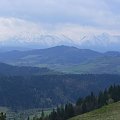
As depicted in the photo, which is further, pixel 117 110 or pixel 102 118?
pixel 117 110

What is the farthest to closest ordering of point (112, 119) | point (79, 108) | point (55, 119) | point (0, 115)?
point (79, 108) < point (55, 119) < point (0, 115) < point (112, 119)

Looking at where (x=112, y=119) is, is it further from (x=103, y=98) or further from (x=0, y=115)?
(x=103, y=98)

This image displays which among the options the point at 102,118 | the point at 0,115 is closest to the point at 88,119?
the point at 102,118

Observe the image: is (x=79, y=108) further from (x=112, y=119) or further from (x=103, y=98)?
(x=112, y=119)

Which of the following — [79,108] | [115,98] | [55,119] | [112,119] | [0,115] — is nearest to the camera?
[112,119]

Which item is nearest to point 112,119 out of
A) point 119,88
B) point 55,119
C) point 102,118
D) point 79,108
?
point 102,118

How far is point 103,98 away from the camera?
146 meters

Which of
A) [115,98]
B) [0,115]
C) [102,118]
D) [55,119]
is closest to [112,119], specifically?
[102,118]

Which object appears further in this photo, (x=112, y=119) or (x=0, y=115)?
(x=0, y=115)

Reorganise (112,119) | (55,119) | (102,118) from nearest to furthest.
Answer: (112,119) → (102,118) → (55,119)

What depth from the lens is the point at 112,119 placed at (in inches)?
3145

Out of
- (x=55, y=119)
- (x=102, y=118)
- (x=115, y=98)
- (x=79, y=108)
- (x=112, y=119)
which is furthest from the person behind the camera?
(x=115, y=98)

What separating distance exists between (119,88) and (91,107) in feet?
69.7

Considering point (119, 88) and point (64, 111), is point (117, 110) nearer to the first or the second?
point (64, 111)
